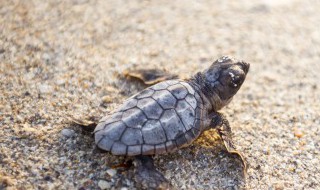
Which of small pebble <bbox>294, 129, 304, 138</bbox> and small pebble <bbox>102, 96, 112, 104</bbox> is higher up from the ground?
small pebble <bbox>102, 96, 112, 104</bbox>

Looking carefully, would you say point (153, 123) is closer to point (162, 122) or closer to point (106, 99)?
point (162, 122)

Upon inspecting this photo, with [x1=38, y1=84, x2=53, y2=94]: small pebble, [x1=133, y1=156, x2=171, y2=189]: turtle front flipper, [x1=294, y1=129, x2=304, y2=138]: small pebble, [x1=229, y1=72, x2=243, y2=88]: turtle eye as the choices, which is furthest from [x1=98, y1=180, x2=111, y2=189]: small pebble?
[x1=294, y1=129, x2=304, y2=138]: small pebble

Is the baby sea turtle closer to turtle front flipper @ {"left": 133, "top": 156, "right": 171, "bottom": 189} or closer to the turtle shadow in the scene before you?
turtle front flipper @ {"left": 133, "top": 156, "right": 171, "bottom": 189}

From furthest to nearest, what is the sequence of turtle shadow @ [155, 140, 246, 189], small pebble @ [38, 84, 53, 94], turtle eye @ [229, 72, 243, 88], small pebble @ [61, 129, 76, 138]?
small pebble @ [38, 84, 53, 94], turtle eye @ [229, 72, 243, 88], small pebble @ [61, 129, 76, 138], turtle shadow @ [155, 140, 246, 189]

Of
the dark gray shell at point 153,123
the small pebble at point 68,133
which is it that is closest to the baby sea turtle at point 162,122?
the dark gray shell at point 153,123

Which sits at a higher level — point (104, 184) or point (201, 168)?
point (104, 184)

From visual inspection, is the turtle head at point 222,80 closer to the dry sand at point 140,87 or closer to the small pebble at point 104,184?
the dry sand at point 140,87

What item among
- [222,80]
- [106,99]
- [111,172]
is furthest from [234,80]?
[111,172]
